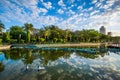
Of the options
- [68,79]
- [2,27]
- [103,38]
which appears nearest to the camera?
[68,79]

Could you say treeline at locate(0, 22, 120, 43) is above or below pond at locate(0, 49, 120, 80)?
above

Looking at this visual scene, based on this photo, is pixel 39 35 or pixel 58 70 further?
pixel 39 35

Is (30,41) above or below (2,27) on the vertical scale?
below

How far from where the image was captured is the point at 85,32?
84188mm

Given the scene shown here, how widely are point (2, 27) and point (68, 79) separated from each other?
50381mm

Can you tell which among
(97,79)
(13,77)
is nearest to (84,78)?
(97,79)

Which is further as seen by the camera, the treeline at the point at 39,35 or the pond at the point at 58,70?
the treeline at the point at 39,35

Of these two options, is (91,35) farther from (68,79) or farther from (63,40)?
(68,79)

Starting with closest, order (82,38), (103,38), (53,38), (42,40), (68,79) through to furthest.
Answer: (68,79) < (42,40) < (53,38) < (82,38) < (103,38)

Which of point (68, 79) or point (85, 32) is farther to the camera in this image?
point (85, 32)

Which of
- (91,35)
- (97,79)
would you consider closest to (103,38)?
(91,35)

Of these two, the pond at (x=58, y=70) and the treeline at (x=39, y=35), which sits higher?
the treeline at (x=39, y=35)

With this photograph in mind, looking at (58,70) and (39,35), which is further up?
(39,35)

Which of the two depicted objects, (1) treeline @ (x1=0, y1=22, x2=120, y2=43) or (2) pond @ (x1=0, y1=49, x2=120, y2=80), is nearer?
(2) pond @ (x1=0, y1=49, x2=120, y2=80)
